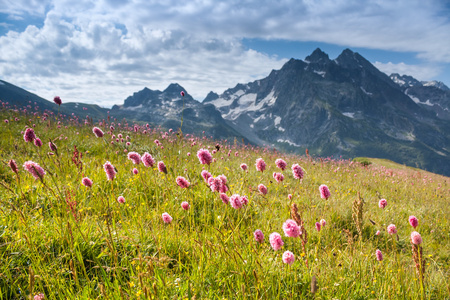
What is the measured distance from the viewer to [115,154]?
7355 mm

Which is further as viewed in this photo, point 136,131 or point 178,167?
point 136,131

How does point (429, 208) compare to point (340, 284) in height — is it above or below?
below

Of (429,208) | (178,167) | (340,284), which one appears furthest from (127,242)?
(429,208)

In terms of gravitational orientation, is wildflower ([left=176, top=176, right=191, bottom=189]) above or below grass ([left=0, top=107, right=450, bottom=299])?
A: above

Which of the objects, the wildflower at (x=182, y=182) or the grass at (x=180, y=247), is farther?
the wildflower at (x=182, y=182)

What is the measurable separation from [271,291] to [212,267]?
639 millimetres

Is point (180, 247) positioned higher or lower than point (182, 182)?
lower

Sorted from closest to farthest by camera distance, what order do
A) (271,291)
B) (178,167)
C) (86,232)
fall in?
(271,291)
(86,232)
(178,167)

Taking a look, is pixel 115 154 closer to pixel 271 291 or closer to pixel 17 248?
pixel 17 248

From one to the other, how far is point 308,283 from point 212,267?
103 cm

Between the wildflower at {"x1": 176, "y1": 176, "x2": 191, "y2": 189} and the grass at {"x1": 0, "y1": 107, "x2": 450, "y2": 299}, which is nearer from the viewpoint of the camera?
the grass at {"x1": 0, "y1": 107, "x2": 450, "y2": 299}

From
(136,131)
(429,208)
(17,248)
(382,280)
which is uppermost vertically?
(136,131)

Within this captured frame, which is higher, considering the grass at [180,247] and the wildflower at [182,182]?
the wildflower at [182,182]

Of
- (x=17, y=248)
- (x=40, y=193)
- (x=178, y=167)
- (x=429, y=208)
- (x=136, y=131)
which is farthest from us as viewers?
(x=136, y=131)
